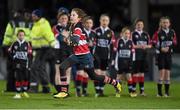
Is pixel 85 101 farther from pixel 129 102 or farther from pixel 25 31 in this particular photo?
pixel 25 31

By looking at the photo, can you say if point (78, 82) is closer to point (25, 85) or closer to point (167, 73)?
point (25, 85)

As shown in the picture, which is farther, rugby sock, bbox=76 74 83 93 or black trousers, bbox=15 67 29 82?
rugby sock, bbox=76 74 83 93

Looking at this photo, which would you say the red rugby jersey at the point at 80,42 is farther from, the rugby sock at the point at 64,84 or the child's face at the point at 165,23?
the child's face at the point at 165,23

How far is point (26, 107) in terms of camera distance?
15.3 metres

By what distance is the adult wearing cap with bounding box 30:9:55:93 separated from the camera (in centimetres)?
2002

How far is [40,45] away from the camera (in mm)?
20219

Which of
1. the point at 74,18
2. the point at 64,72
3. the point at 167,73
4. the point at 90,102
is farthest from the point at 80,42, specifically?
the point at 167,73

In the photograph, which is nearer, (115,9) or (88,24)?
(88,24)

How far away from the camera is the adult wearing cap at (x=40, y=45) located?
20016 millimetres

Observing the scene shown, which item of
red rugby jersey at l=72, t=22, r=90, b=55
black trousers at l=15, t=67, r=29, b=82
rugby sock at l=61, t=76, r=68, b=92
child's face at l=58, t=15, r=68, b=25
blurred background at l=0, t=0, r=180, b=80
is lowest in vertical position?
rugby sock at l=61, t=76, r=68, b=92

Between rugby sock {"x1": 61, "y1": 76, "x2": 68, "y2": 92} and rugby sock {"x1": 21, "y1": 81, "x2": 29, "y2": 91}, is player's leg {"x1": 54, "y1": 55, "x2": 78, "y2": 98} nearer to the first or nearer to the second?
rugby sock {"x1": 61, "y1": 76, "x2": 68, "y2": 92}

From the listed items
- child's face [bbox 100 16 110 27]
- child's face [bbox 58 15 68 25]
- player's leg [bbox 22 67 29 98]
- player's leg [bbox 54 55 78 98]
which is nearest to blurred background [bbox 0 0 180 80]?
child's face [bbox 100 16 110 27]

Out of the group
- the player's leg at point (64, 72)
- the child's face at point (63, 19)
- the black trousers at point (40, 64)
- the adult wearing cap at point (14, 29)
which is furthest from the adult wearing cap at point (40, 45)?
the player's leg at point (64, 72)

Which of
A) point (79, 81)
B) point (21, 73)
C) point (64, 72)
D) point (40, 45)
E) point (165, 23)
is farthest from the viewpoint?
point (40, 45)
